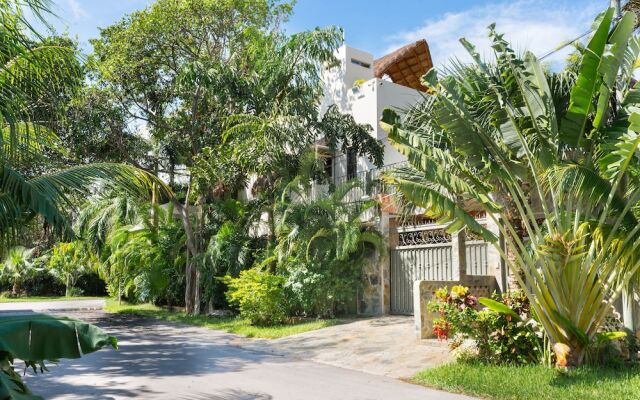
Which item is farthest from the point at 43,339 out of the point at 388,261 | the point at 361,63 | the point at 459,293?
the point at 361,63

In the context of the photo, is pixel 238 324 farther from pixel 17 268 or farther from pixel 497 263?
pixel 17 268

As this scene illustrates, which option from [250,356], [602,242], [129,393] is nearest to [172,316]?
[250,356]

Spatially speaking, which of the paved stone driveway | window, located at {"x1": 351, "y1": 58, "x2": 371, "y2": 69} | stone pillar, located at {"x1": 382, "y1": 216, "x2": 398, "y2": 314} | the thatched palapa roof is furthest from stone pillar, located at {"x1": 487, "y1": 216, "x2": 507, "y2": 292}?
the thatched palapa roof

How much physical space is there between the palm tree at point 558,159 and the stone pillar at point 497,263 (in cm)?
324

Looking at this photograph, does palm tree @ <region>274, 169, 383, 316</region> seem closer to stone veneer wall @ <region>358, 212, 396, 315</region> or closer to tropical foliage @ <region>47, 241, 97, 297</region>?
stone veneer wall @ <region>358, 212, 396, 315</region>

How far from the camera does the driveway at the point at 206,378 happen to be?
7641 millimetres

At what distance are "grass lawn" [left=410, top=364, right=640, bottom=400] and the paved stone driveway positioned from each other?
3.58ft

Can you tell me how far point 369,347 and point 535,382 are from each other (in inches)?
172

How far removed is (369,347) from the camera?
1132 cm

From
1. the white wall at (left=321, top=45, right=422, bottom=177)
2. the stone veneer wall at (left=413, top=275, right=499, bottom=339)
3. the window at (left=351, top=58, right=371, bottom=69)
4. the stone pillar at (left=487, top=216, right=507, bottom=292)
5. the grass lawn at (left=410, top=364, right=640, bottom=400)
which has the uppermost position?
the window at (left=351, top=58, right=371, bottom=69)

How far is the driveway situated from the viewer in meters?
7.64

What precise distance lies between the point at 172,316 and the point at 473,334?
1361cm

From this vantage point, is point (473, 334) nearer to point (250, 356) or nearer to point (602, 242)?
point (602, 242)

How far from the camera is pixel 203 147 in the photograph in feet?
62.0
